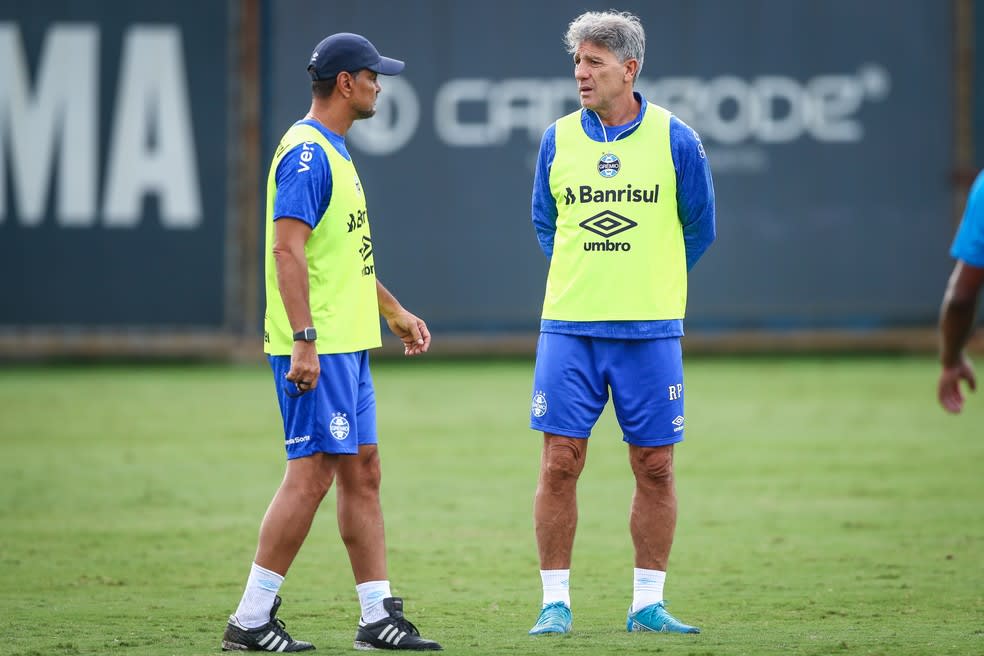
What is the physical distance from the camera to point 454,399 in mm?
15266

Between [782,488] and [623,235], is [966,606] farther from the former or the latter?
[782,488]

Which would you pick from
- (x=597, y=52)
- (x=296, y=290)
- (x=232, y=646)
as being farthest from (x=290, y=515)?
(x=597, y=52)

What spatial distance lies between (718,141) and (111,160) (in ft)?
23.6

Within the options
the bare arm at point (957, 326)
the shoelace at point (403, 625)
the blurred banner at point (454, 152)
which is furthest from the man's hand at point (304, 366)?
the blurred banner at point (454, 152)

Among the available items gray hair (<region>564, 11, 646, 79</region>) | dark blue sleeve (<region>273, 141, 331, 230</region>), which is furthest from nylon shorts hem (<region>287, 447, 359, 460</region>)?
gray hair (<region>564, 11, 646, 79</region>)

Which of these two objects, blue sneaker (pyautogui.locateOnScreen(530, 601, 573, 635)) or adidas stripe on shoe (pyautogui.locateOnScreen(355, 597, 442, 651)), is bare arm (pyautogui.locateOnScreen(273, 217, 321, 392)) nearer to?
adidas stripe on shoe (pyautogui.locateOnScreen(355, 597, 442, 651))

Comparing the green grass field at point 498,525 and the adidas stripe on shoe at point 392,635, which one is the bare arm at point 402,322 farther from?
the green grass field at point 498,525

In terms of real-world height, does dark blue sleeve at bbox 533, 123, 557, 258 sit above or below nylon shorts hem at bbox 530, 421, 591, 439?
above

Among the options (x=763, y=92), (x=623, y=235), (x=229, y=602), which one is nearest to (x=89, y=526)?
(x=229, y=602)

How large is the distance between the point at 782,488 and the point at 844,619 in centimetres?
387

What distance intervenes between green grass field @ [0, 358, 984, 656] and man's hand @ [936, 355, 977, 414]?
32.8 inches

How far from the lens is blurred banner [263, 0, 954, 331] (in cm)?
1856

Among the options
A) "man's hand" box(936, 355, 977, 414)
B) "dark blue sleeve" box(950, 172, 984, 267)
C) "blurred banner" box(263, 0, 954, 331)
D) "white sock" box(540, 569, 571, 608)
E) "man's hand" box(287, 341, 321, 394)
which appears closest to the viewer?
"dark blue sleeve" box(950, 172, 984, 267)

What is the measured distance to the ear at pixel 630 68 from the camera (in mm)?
5871
